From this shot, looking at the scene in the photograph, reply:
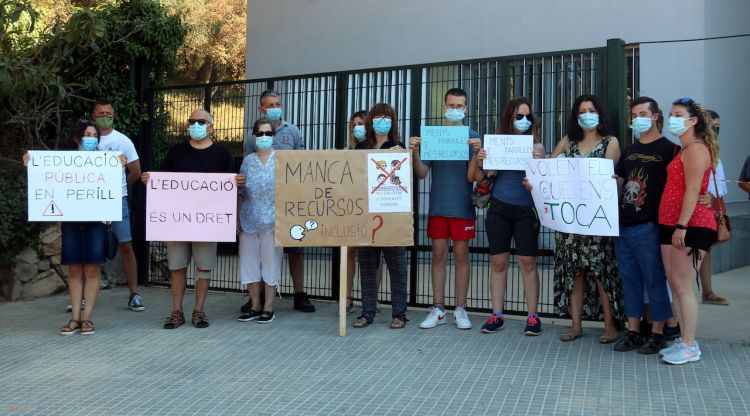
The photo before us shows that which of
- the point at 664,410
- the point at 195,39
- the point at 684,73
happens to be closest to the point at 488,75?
the point at 664,410

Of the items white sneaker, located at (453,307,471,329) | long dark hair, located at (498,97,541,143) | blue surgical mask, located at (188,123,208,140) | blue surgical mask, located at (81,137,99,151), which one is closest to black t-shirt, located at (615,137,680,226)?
long dark hair, located at (498,97,541,143)

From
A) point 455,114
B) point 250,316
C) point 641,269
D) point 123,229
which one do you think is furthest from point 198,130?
point 641,269

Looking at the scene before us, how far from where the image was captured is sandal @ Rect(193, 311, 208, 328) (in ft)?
23.8

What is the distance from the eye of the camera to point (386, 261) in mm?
7227

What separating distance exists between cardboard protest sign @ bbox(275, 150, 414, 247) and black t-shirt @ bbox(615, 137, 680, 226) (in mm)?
1896

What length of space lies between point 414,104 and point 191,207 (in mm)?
2559

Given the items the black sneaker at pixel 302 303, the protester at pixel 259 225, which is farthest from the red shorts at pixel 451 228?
the black sneaker at pixel 302 303

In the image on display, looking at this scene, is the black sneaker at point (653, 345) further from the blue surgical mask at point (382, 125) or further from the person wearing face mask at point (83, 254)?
the person wearing face mask at point (83, 254)

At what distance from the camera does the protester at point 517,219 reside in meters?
6.72

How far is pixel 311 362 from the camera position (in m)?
6.03

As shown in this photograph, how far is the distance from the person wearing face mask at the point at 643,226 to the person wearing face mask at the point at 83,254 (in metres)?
4.48

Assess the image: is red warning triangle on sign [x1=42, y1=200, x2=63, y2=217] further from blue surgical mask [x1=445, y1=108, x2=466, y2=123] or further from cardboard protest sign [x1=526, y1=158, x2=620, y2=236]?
cardboard protest sign [x1=526, y1=158, x2=620, y2=236]

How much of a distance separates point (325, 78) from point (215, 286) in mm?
2932

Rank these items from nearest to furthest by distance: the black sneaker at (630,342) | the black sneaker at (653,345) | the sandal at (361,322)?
the black sneaker at (653,345) < the black sneaker at (630,342) < the sandal at (361,322)
